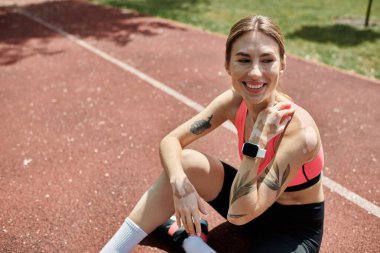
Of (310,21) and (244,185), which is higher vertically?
(244,185)

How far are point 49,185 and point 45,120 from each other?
5.34ft

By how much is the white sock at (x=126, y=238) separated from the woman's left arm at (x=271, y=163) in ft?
2.65

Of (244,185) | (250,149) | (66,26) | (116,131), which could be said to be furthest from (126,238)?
(66,26)

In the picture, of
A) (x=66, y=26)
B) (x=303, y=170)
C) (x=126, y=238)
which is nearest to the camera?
(x=303, y=170)

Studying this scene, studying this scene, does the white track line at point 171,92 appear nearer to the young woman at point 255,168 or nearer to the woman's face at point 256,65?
the young woman at point 255,168

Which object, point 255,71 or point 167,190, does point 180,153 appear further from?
point 255,71

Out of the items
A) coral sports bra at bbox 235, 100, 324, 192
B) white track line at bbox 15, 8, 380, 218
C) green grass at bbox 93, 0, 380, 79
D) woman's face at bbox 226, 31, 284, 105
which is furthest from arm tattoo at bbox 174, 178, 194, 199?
green grass at bbox 93, 0, 380, 79

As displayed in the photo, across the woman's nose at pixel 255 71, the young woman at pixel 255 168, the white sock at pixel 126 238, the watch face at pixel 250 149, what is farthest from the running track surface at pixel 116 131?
the woman's nose at pixel 255 71

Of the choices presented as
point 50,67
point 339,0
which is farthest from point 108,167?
point 339,0

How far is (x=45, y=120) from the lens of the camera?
5.45m

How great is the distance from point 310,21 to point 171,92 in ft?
24.7

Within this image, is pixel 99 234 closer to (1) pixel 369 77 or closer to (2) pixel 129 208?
(2) pixel 129 208

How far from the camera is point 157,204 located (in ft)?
9.24

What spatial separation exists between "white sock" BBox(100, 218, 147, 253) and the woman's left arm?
807 millimetres
